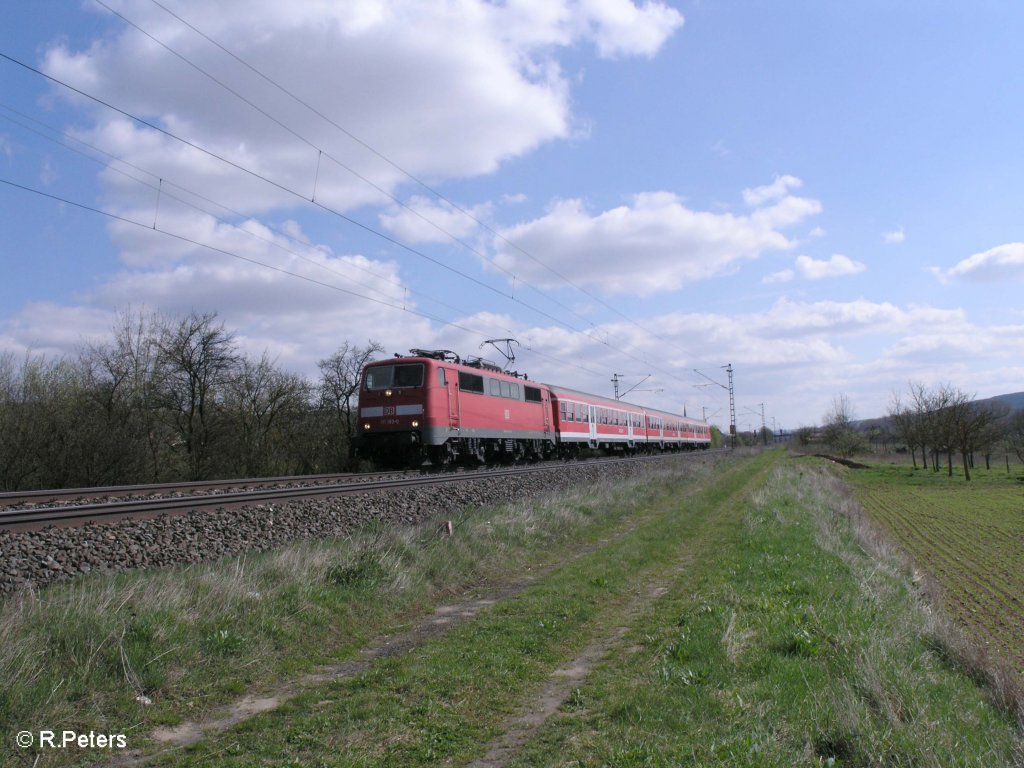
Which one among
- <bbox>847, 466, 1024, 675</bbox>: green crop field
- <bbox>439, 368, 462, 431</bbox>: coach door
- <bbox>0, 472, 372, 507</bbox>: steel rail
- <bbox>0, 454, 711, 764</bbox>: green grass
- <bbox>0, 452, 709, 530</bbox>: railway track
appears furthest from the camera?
<bbox>439, 368, 462, 431</bbox>: coach door

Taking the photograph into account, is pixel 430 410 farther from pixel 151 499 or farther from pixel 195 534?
pixel 195 534

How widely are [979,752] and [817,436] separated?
123m

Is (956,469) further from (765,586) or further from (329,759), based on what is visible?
(329,759)

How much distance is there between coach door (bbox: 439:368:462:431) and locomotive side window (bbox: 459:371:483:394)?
46 centimetres

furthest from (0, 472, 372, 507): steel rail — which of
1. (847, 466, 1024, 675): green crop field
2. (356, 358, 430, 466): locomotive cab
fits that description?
(847, 466, 1024, 675): green crop field

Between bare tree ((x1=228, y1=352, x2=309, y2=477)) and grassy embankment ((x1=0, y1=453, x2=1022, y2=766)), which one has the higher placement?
bare tree ((x1=228, y1=352, x2=309, y2=477))

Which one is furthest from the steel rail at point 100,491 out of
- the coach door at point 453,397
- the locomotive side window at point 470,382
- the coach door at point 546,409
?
the coach door at point 546,409

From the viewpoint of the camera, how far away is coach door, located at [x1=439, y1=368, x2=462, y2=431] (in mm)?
22219

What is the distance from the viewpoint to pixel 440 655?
6.10 m

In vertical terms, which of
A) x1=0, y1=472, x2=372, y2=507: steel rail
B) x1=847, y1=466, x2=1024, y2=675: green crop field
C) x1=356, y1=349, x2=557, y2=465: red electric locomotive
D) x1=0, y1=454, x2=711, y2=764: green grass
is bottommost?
x1=847, y1=466, x2=1024, y2=675: green crop field

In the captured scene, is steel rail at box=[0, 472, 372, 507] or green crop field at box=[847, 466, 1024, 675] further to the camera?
steel rail at box=[0, 472, 372, 507]

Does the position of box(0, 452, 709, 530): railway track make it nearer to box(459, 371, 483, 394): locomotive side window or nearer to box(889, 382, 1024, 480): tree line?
box(459, 371, 483, 394): locomotive side window

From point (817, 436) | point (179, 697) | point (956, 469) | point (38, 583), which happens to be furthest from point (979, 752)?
point (817, 436)

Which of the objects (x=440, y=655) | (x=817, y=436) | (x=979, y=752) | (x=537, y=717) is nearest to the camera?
(x=979, y=752)
